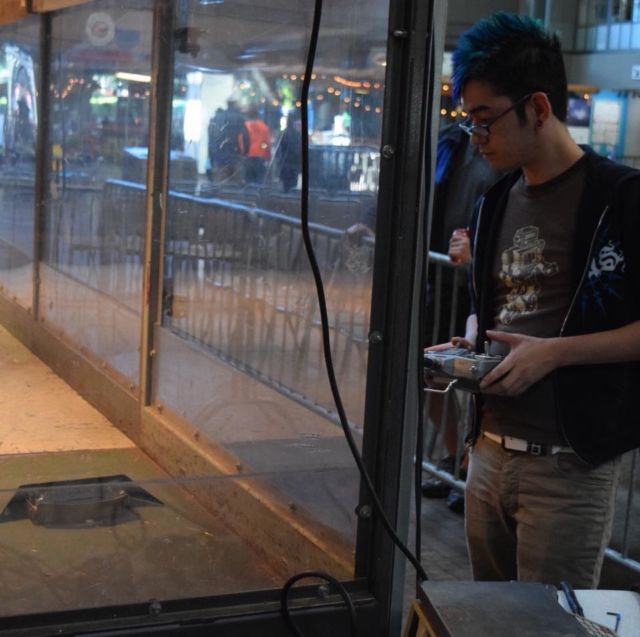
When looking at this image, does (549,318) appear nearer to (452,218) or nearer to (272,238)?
(272,238)

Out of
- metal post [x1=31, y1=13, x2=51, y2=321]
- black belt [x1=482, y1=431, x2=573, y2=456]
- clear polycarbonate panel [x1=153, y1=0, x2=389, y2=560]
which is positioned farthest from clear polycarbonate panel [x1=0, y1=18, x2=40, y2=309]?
black belt [x1=482, y1=431, x2=573, y2=456]

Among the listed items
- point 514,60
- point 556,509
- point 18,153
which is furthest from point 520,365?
point 18,153

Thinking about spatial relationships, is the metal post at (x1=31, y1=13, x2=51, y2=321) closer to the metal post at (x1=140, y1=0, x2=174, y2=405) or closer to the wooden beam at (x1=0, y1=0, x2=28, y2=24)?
the wooden beam at (x1=0, y1=0, x2=28, y2=24)

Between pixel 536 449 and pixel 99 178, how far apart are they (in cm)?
321

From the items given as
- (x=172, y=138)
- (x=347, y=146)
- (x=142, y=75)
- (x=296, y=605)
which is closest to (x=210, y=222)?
(x=172, y=138)

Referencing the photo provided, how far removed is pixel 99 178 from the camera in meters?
5.36

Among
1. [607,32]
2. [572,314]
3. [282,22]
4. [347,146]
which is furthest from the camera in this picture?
[607,32]

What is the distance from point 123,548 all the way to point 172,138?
6.57 feet

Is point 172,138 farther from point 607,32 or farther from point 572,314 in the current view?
point 607,32

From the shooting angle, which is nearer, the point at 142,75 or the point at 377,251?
the point at 377,251

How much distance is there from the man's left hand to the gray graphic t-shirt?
2.1 inches

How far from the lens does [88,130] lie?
5.47 meters

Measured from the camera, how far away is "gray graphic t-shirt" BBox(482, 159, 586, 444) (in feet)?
8.88

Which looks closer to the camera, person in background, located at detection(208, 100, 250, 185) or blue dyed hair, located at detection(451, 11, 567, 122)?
blue dyed hair, located at detection(451, 11, 567, 122)
